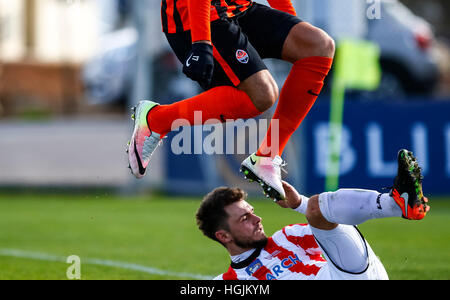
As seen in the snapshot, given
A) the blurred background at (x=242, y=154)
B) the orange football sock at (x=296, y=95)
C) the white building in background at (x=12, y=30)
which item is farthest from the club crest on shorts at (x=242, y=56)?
the white building in background at (x=12, y=30)

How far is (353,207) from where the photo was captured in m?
3.95

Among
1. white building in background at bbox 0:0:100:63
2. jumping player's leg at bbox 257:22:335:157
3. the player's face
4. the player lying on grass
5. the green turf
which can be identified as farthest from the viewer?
white building in background at bbox 0:0:100:63

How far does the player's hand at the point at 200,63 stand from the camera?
13.1 ft

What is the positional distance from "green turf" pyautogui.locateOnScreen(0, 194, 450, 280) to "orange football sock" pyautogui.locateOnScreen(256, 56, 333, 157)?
1765 millimetres

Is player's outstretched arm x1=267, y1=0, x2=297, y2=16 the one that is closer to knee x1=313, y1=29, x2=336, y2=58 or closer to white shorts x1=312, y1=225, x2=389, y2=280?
knee x1=313, y1=29, x2=336, y2=58

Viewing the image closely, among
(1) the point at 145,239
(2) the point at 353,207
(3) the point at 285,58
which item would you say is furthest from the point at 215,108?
(1) the point at 145,239

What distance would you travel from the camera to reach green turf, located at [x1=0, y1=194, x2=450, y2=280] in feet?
20.5

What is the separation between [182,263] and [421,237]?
2716 mm

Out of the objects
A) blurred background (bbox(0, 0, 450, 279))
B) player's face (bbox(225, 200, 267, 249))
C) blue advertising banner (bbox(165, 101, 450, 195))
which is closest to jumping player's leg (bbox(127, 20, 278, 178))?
player's face (bbox(225, 200, 267, 249))

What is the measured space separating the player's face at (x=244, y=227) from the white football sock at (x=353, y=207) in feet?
2.28

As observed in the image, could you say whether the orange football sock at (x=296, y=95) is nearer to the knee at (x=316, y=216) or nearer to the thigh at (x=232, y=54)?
the thigh at (x=232, y=54)

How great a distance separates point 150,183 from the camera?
1418cm

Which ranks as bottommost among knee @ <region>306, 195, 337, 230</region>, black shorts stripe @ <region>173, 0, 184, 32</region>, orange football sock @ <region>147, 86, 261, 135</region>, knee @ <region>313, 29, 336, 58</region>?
knee @ <region>306, 195, 337, 230</region>

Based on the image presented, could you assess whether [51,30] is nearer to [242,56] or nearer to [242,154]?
[242,154]
